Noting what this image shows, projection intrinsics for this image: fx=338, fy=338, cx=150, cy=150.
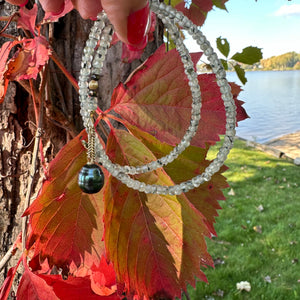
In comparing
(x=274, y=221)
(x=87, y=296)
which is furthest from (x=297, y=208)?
(x=87, y=296)

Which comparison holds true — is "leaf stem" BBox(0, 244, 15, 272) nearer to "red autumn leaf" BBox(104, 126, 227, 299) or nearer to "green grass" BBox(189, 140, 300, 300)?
"red autumn leaf" BBox(104, 126, 227, 299)

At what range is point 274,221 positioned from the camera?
8.96 ft

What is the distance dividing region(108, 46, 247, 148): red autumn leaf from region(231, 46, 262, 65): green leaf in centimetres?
34

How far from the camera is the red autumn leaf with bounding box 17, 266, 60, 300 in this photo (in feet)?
1.51

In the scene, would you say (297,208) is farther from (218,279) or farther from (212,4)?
(212,4)

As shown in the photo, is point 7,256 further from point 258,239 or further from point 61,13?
point 258,239

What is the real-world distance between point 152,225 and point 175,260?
2.1 inches

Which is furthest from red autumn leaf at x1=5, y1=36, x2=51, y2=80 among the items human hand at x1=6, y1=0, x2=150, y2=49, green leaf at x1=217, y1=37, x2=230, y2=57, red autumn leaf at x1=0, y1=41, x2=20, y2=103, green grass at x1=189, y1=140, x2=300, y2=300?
green grass at x1=189, y1=140, x2=300, y2=300

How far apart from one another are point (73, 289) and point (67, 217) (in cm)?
10

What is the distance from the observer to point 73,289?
1.55 feet

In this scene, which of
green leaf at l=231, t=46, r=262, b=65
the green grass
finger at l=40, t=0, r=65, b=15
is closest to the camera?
finger at l=40, t=0, r=65, b=15

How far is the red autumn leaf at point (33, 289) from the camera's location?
18.1 inches

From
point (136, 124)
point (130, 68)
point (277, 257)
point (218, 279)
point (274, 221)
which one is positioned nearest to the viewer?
point (136, 124)

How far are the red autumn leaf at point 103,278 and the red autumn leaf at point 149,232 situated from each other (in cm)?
6
